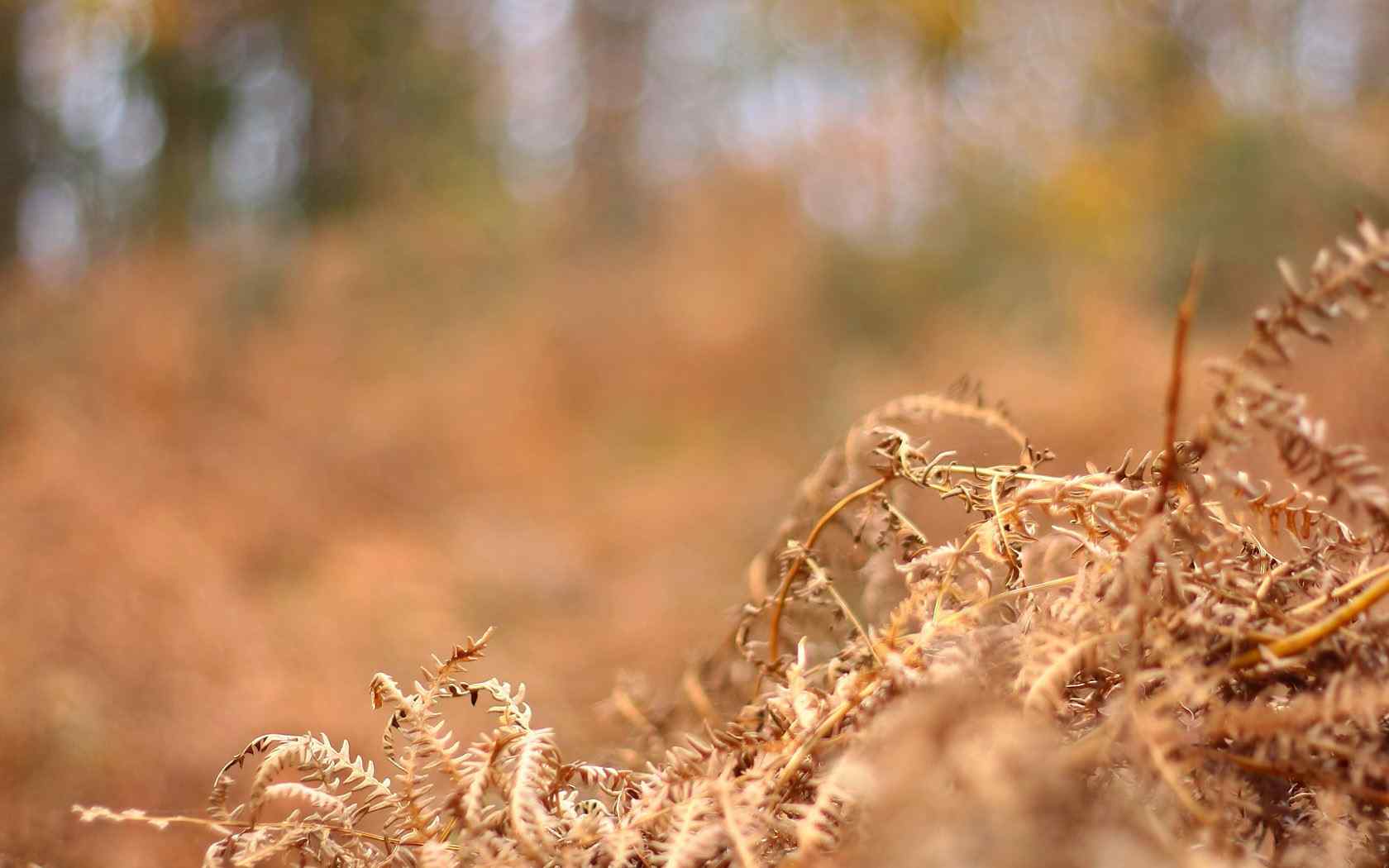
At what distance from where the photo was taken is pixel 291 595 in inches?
193

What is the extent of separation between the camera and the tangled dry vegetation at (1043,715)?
622 millimetres

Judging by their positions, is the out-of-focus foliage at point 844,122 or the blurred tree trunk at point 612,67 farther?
the blurred tree trunk at point 612,67

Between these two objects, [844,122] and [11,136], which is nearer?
[11,136]

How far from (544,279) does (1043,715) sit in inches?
344

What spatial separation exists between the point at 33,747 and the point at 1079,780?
8.49 feet

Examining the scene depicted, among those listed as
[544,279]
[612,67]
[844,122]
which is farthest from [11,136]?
[844,122]

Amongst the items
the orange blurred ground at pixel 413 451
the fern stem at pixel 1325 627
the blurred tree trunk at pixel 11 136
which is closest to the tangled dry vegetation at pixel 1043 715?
the fern stem at pixel 1325 627

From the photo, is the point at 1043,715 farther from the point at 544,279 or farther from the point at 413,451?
the point at 544,279

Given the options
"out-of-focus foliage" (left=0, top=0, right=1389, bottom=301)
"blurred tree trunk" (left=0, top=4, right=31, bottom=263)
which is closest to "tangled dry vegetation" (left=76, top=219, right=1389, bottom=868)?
"out-of-focus foliage" (left=0, top=0, right=1389, bottom=301)

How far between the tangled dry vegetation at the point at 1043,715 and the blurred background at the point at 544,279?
2.71 metres

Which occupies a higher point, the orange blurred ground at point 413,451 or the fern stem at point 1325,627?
the orange blurred ground at point 413,451

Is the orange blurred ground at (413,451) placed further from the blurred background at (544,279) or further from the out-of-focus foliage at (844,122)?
the out-of-focus foliage at (844,122)

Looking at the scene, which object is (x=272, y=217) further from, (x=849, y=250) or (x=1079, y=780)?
(x=1079, y=780)

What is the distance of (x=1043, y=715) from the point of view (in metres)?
0.74
